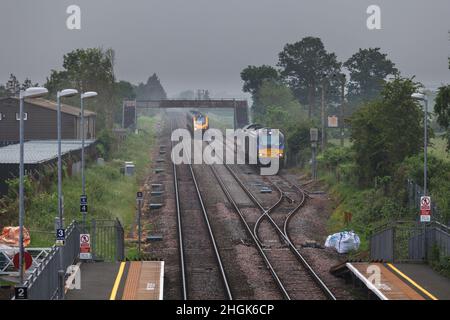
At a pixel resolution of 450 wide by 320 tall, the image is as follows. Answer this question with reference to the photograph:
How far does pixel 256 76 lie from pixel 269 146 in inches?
2821

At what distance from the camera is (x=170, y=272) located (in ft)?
90.7

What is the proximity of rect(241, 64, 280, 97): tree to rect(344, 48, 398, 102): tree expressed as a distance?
12773mm

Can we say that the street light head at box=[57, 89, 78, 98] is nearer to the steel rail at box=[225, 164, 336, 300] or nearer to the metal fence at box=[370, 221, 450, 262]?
the steel rail at box=[225, 164, 336, 300]

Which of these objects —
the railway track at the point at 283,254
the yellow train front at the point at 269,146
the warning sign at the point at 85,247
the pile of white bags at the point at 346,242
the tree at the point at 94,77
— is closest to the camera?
the railway track at the point at 283,254

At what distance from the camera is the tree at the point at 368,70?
115250 mm

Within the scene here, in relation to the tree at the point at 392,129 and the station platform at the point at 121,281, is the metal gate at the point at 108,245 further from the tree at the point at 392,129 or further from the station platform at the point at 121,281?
the tree at the point at 392,129

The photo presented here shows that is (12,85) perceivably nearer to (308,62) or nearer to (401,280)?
(308,62)

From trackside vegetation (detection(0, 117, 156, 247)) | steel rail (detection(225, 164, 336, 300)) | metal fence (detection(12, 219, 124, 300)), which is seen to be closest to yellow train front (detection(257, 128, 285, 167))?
trackside vegetation (detection(0, 117, 156, 247))

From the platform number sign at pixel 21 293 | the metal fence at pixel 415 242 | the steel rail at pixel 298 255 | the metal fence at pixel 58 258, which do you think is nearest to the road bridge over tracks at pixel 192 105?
the steel rail at pixel 298 255

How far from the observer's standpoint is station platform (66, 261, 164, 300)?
69.3 ft

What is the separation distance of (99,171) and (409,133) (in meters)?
21.6

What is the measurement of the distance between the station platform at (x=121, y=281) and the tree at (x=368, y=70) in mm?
91932

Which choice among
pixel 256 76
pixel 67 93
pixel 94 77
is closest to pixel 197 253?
pixel 67 93

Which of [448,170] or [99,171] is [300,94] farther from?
[448,170]
